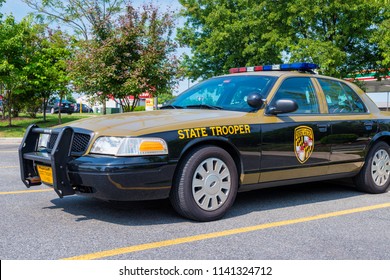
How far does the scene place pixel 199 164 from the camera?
448 centimetres

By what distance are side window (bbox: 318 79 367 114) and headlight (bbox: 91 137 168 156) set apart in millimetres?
2507

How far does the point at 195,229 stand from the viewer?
433 centimetres

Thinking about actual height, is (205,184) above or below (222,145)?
below

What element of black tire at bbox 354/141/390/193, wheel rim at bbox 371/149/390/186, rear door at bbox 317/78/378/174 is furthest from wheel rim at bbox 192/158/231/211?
wheel rim at bbox 371/149/390/186

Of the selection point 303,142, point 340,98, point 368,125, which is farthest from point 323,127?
point 368,125

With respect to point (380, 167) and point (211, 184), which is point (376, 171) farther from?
point (211, 184)

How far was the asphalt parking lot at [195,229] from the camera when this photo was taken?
364 centimetres

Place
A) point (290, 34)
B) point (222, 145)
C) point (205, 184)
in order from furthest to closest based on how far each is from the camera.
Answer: point (290, 34) → point (222, 145) → point (205, 184)

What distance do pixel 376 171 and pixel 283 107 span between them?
2047 mm

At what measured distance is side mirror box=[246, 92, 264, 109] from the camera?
16.3ft

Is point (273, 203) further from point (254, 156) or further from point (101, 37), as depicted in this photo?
point (101, 37)

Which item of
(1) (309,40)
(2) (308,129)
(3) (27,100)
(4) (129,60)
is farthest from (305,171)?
(3) (27,100)

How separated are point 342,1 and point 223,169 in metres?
18.9

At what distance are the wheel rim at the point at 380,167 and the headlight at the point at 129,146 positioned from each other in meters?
3.23
